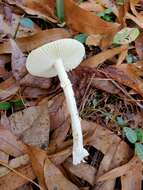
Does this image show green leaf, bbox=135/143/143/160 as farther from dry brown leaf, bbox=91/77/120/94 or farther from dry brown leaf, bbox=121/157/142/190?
dry brown leaf, bbox=91/77/120/94

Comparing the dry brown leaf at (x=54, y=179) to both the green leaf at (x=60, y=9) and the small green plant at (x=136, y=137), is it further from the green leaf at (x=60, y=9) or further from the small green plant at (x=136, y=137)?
the green leaf at (x=60, y=9)

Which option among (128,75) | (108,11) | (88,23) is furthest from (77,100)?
(108,11)

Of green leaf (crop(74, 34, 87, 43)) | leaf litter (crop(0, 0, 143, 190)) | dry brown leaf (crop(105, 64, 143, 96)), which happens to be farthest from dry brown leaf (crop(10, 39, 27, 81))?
dry brown leaf (crop(105, 64, 143, 96))

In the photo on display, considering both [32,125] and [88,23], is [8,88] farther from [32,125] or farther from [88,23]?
[88,23]

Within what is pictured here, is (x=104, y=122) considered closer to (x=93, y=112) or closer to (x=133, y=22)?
(x=93, y=112)

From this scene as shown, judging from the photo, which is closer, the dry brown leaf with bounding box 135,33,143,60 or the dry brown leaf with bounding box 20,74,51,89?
the dry brown leaf with bounding box 20,74,51,89

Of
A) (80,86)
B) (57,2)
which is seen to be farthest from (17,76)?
(57,2)
